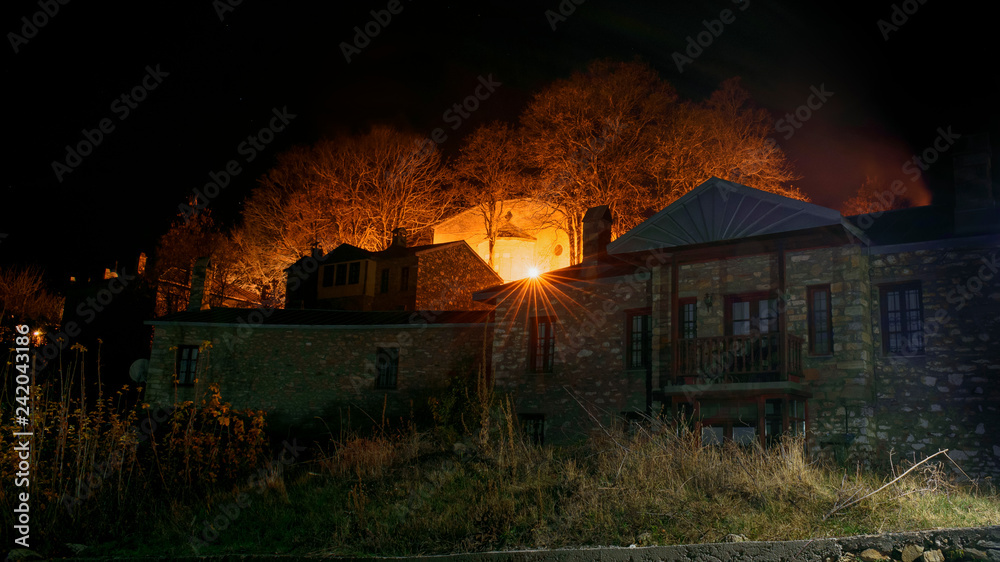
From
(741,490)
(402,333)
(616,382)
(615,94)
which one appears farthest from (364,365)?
(741,490)

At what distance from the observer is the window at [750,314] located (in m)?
15.3

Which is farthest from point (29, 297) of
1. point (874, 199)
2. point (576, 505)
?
point (874, 199)

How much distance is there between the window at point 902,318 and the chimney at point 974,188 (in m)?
1.40

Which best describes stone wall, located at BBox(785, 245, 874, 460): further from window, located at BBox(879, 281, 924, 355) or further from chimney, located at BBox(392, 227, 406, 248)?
chimney, located at BBox(392, 227, 406, 248)

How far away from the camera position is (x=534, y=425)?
18.6 meters

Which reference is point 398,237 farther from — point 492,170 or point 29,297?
point 29,297

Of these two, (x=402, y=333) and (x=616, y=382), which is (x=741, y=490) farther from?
(x=402, y=333)

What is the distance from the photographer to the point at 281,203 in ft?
121

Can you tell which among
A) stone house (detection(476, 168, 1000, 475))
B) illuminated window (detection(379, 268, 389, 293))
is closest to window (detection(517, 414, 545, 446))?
stone house (detection(476, 168, 1000, 475))

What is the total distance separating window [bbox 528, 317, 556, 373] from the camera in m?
19.0

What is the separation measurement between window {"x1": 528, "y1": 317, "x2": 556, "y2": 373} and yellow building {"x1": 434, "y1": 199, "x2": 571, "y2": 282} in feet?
43.5

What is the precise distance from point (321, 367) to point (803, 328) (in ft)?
45.3

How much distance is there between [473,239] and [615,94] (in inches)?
429

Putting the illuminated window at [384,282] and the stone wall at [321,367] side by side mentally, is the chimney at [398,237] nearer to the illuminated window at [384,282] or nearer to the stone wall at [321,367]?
the illuminated window at [384,282]
